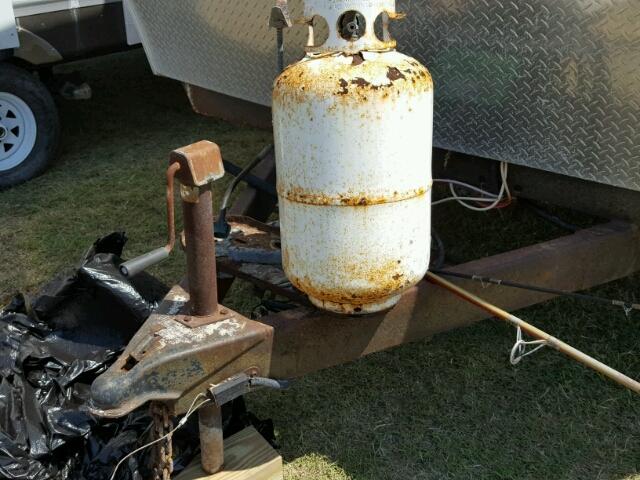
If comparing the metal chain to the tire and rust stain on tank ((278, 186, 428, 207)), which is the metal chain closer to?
rust stain on tank ((278, 186, 428, 207))

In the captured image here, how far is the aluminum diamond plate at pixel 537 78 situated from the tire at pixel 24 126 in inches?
101

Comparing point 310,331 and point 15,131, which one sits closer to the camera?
point 310,331

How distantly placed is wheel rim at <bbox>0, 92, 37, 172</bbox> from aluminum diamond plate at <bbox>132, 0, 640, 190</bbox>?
2605 mm

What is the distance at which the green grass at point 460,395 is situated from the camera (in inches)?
94.9

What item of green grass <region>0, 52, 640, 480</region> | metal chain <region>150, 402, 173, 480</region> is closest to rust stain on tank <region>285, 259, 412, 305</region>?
metal chain <region>150, 402, 173, 480</region>

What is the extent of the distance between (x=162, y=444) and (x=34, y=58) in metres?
3.63

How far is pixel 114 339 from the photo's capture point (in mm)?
2615

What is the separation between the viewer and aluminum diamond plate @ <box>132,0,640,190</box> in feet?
7.23

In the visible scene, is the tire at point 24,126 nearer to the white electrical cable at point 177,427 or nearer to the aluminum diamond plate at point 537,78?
the aluminum diamond plate at point 537,78

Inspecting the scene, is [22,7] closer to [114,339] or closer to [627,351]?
[114,339]

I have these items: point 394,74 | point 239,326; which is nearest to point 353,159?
point 394,74

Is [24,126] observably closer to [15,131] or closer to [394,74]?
[15,131]

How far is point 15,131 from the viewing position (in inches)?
193

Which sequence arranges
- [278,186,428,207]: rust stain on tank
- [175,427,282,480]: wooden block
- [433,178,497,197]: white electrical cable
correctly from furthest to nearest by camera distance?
[433,178,497,197]: white electrical cable
[175,427,282,480]: wooden block
[278,186,428,207]: rust stain on tank
